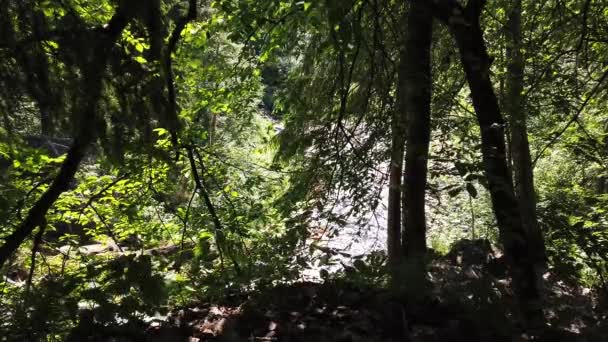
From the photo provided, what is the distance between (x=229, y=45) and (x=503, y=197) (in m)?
12.2

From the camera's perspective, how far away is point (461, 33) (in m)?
2.82

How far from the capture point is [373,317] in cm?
285

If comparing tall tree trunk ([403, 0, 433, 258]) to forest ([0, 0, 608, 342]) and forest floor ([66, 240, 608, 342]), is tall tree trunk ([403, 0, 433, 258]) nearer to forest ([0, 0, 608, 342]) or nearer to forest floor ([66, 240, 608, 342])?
forest ([0, 0, 608, 342])

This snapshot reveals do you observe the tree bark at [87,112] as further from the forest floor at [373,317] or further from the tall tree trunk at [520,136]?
the tall tree trunk at [520,136]

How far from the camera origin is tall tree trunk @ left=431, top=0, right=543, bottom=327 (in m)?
2.67

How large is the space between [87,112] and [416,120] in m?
2.41

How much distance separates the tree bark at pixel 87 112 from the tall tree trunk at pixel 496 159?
6.90ft

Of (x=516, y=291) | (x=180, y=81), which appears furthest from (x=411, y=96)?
(x=180, y=81)

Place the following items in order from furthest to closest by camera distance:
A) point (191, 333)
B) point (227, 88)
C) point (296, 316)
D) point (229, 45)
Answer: point (229, 45) < point (227, 88) < point (296, 316) < point (191, 333)

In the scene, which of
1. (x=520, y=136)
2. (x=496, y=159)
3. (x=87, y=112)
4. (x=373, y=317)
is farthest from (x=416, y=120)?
(x=520, y=136)

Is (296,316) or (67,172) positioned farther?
(67,172)

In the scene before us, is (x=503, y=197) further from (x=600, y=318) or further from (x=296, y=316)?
(x=296, y=316)

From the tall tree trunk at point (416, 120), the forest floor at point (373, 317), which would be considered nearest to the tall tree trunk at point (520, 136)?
the tall tree trunk at point (416, 120)

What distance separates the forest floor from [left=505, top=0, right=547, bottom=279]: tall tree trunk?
30.5 inches
